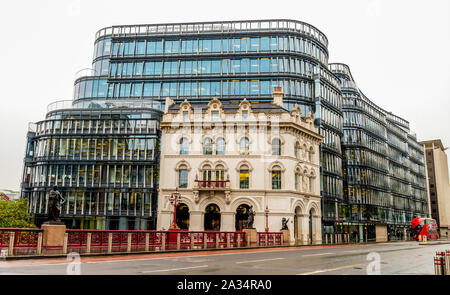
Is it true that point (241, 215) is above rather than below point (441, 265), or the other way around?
above

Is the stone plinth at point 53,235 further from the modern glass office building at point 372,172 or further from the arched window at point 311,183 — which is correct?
the modern glass office building at point 372,172

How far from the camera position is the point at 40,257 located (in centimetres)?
1873

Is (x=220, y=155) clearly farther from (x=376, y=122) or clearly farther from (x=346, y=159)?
(x=376, y=122)

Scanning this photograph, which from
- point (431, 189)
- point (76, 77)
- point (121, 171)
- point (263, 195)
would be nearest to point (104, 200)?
point (121, 171)

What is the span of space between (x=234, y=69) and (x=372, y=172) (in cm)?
3401

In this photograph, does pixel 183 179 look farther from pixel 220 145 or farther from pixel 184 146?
pixel 220 145

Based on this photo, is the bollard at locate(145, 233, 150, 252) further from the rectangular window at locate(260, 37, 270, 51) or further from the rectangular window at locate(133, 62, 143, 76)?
the rectangular window at locate(260, 37, 270, 51)

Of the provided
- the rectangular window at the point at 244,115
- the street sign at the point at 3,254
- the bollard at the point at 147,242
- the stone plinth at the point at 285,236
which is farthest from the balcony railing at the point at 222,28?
the street sign at the point at 3,254

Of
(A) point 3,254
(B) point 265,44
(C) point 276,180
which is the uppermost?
(B) point 265,44

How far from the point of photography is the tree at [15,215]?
45719 millimetres

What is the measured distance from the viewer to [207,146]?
45.3m

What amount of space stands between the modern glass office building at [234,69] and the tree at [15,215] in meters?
11.8

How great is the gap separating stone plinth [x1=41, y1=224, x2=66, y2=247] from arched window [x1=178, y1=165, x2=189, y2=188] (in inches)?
946

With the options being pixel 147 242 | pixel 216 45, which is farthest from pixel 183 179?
pixel 216 45
